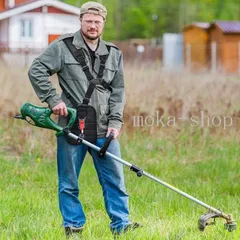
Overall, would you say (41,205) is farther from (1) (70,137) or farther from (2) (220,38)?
(2) (220,38)

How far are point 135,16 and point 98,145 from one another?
175ft

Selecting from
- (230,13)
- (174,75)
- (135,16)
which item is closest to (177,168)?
(174,75)

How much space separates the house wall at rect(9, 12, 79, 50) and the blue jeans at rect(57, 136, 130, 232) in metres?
30.7

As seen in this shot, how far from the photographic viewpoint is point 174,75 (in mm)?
13719

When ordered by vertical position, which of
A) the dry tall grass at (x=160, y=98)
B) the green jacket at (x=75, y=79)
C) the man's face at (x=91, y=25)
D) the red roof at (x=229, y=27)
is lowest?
the dry tall grass at (x=160, y=98)

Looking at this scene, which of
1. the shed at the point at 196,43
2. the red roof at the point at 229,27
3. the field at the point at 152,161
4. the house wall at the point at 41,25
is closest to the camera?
the field at the point at 152,161

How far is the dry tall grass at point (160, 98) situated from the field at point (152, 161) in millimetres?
16

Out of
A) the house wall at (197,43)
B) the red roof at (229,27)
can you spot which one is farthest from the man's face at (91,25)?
the red roof at (229,27)

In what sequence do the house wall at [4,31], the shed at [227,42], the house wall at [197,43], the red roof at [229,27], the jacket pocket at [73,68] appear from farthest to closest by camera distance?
the house wall at [4,31] → the house wall at [197,43] → the red roof at [229,27] → the shed at [227,42] → the jacket pocket at [73,68]

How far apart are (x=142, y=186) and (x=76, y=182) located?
1986mm

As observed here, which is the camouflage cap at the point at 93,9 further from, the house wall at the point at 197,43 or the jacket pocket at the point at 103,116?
the house wall at the point at 197,43

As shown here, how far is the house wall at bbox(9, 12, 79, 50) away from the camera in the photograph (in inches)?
1420

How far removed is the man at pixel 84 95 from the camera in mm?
5098

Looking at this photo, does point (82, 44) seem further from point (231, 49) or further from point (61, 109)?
point (231, 49)
